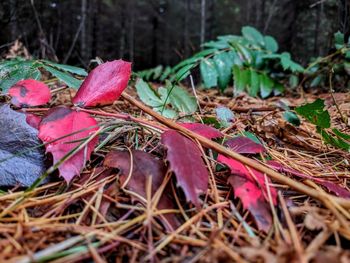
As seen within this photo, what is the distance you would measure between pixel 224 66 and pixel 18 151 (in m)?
1.40

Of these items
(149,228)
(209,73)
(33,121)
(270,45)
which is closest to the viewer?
(149,228)

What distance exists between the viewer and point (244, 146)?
32.5 inches

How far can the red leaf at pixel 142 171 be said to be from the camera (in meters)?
0.65

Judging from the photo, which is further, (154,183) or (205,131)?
(205,131)

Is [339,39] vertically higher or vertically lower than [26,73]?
higher

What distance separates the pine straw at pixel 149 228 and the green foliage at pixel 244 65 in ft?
3.61

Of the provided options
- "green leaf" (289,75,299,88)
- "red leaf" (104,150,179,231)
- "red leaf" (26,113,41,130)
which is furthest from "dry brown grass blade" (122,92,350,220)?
"green leaf" (289,75,299,88)

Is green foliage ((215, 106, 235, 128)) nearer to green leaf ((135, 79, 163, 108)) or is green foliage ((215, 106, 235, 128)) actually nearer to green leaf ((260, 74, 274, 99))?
green leaf ((135, 79, 163, 108))

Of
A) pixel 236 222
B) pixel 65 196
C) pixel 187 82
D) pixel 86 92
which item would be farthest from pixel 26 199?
pixel 187 82

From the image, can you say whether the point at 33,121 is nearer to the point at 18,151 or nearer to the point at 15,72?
the point at 18,151

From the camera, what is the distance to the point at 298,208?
2.09 feet

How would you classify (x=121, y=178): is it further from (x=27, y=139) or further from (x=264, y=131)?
(x=264, y=131)

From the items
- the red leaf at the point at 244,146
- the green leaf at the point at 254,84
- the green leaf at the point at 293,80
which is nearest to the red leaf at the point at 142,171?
the red leaf at the point at 244,146

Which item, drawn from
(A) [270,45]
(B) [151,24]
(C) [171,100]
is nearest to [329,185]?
(C) [171,100]
